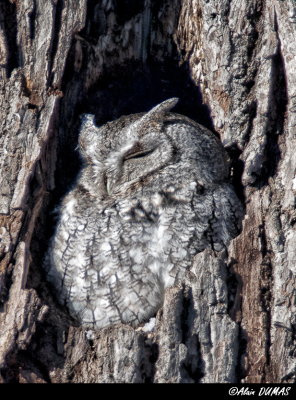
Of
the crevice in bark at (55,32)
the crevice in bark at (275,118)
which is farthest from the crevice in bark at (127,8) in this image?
the crevice in bark at (275,118)

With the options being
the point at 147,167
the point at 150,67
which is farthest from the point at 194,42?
the point at 147,167

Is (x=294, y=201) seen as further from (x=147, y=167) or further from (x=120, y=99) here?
(x=120, y=99)

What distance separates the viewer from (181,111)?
3877 mm

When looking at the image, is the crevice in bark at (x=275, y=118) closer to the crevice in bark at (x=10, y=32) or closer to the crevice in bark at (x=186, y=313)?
the crevice in bark at (x=186, y=313)

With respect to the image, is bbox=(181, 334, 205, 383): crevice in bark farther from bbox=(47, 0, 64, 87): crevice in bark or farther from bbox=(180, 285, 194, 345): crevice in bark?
bbox=(47, 0, 64, 87): crevice in bark

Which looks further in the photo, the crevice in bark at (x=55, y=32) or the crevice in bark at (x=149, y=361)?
the crevice in bark at (x=55, y=32)

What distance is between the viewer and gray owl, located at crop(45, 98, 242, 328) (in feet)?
9.66

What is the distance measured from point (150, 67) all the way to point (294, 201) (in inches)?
53.5

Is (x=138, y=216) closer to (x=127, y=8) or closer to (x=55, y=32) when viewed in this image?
(x=55, y=32)

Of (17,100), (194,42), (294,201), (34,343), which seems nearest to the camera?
(34,343)

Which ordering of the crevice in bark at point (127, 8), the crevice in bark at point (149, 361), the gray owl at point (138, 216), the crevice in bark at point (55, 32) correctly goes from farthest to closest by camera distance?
1. the crevice in bark at point (127, 8)
2. the crevice in bark at point (55, 32)
3. the gray owl at point (138, 216)
4. the crevice in bark at point (149, 361)

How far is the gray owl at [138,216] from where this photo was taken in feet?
9.66

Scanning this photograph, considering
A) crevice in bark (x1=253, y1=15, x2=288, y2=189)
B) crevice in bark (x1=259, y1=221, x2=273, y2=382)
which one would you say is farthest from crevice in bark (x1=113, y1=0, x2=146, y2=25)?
crevice in bark (x1=259, y1=221, x2=273, y2=382)

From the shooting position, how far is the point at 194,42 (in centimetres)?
374
